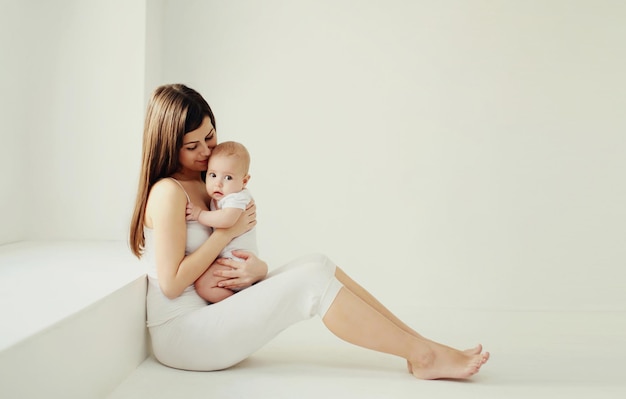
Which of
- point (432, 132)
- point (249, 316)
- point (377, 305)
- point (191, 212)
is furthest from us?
point (432, 132)

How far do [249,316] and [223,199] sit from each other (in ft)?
1.38

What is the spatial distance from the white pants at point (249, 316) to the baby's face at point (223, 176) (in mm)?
349

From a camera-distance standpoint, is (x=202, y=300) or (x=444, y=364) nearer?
(x=444, y=364)

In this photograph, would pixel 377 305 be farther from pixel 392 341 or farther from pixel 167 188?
pixel 167 188

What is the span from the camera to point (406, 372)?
113 inches

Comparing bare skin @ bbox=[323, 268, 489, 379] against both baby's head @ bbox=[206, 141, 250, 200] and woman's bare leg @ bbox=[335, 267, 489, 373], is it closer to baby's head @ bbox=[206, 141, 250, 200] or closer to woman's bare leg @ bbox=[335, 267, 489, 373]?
woman's bare leg @ bbox=[335, 267, 489, 373]

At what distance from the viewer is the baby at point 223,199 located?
2.78m

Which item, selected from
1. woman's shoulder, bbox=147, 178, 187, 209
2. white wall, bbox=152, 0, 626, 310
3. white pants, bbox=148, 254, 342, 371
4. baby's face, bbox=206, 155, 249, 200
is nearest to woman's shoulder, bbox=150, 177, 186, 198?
woman's shoulder, bbox=147, 178, 187, 209

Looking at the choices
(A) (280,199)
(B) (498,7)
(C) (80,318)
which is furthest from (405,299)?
(C) (80,318)

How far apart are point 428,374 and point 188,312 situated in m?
0.85

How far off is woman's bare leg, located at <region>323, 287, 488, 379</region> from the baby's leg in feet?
1.34

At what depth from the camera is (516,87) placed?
14.9 ft

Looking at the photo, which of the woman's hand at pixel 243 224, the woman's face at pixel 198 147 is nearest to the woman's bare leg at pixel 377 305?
the woman's hand at pixel 243 224

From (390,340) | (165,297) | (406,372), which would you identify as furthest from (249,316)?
(406,372)
